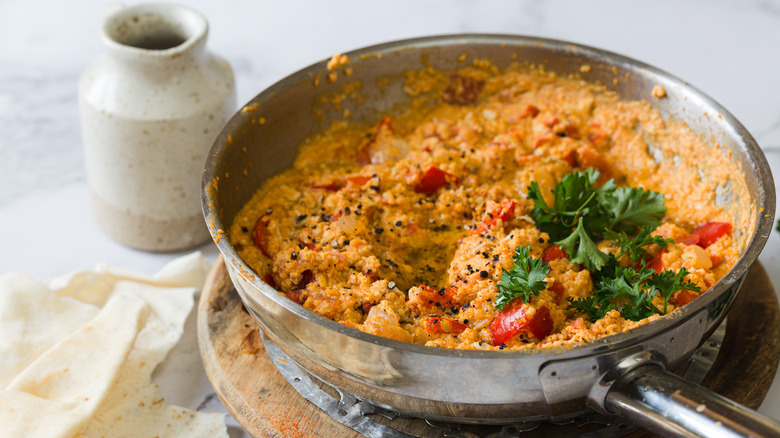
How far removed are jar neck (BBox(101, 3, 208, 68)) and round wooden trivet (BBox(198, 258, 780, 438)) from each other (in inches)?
34.7

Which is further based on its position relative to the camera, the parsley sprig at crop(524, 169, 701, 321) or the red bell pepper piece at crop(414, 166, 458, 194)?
the red bell pepper piece at crop(414, 166, 458, 194)

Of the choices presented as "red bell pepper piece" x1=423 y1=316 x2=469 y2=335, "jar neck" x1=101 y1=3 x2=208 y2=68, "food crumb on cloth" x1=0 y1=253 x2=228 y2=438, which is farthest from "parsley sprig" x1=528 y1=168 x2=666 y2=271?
"jar neck" x1=101 y1=3 x2=208 y2=68

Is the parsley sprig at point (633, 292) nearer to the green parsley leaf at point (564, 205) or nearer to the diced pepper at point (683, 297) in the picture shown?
the diced pepper at point (683, 297)

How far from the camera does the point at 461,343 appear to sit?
2305 mm

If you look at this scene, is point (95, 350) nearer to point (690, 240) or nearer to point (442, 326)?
point (442, 326)

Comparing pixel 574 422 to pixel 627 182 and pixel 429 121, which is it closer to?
pixel 627 182

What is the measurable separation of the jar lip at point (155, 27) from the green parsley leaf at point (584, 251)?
61.8 inches

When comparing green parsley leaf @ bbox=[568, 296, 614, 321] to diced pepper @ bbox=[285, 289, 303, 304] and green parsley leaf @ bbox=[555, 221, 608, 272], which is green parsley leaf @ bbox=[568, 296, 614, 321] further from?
diced pepper @ bbox=[285, 289, 303, 304]

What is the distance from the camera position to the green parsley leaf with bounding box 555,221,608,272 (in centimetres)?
255

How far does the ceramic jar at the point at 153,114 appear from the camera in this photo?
312 centimetres

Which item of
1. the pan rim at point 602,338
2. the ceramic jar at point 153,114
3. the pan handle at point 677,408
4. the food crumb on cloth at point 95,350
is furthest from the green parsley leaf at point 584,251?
the ceramic jar at point 153,114

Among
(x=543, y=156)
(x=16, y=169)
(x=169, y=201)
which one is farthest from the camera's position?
(x=16, y=169)

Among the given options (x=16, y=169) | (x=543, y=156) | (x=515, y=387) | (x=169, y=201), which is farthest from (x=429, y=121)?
(x=16, y=169)

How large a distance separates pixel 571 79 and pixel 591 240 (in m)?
0.90
